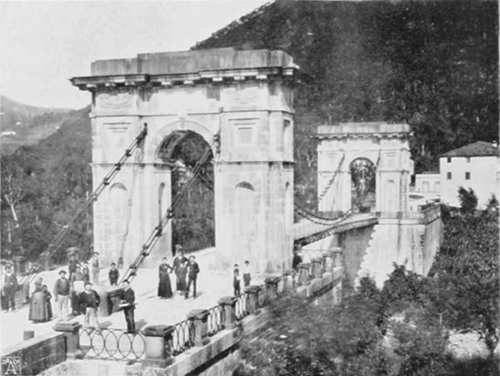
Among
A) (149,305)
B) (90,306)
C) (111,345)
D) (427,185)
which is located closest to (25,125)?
(427,185)

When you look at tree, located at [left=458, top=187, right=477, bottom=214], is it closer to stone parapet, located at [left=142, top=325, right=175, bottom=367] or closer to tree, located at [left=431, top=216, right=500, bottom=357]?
tree, located at [left=431, top=216, right=500, bottom=357]

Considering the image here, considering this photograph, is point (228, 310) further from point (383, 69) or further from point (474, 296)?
point (383, 69)

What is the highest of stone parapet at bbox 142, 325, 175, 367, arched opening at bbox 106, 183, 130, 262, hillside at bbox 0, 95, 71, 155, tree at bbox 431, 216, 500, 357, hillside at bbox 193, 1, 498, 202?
hillside at bbox 193, 1, 498, 202

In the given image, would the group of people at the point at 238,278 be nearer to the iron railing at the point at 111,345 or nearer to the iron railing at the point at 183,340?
the iron railing at the point at 183,340

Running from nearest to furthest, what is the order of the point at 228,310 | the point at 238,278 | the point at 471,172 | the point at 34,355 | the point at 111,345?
the point at 34,355
the point at 111,345
the point at 228,310
the point at 238,278
the point at 471,172

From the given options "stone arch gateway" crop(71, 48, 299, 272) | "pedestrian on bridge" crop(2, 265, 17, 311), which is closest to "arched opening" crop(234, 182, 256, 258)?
"stone arch gateway" crop(71, 48, 299, 272)

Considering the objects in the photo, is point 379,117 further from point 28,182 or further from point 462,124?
point 28,182
